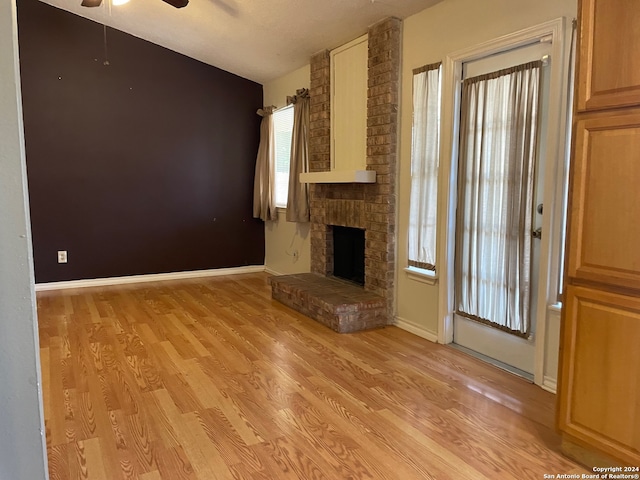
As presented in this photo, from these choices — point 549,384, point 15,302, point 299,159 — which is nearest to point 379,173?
point 299,159

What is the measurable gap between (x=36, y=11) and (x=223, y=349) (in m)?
4.25

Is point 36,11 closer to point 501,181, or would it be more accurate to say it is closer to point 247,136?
point 247,136

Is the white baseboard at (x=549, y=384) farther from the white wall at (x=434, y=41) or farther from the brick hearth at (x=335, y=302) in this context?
the brick hearth at (x=335, y=302)

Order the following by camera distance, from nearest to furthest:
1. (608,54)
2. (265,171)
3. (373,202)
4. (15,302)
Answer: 1. (15,302)
2. (608,54)
3. (373,202)
4. (265,171)

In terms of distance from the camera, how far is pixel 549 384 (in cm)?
271

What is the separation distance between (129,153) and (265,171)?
162 centimetres

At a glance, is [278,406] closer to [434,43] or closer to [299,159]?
[434,43]

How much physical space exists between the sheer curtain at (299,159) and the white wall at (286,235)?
0.22 m

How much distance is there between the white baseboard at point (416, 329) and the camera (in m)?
3.59

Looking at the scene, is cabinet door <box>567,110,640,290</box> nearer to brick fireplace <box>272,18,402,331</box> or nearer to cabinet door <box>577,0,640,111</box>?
cabinet door <box>577,0,640,111</box>

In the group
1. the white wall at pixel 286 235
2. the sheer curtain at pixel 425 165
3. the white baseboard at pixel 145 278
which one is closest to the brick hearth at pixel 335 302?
the sheer curtain at pixel 425 165

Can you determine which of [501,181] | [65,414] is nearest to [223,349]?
[65,414]

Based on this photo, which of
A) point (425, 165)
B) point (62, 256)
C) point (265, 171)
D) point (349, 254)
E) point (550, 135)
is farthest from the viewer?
point (265, 171)

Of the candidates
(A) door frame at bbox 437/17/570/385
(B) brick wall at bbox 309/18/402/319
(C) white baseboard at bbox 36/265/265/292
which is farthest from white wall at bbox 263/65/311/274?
(A) door frame at bbox 437/17/570/385
